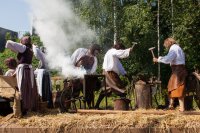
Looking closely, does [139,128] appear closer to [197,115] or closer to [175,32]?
[197,115]

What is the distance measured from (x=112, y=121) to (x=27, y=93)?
1553 millimetres

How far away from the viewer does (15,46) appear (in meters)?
6.95

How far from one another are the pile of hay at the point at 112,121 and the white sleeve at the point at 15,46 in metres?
1.07

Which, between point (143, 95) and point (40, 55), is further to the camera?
point (40, 55)

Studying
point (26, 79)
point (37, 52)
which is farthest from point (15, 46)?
point (37, 52)

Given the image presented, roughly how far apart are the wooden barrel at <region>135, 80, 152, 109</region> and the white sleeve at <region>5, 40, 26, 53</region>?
2.25 meters

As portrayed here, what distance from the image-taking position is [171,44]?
788 centimetres

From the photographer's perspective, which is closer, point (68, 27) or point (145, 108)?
point (145, 108)

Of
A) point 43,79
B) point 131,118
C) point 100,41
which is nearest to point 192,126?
point 131,118

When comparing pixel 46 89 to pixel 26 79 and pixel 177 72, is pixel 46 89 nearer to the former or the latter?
pixel 26 79

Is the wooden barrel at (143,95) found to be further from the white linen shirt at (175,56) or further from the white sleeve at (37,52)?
the white sleeve at (37,52)

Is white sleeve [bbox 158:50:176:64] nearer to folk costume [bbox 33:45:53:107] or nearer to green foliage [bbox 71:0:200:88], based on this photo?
folk costume [bbox 33:45:53:107]

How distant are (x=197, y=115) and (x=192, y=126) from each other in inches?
14.0

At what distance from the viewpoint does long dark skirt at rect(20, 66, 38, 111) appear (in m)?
7.05
